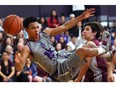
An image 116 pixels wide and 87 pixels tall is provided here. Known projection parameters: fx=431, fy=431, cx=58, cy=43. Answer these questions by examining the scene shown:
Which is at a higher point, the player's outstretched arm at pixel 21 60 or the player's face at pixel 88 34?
the player's face at pixel 88 34

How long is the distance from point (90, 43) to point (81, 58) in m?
0.30

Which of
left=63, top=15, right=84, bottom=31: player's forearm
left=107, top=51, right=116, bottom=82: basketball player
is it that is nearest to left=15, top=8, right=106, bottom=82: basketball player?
left=107, top=51, right=116, bottom=82: basketball player

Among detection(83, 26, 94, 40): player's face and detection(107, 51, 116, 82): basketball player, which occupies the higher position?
detection(83, 26, 94, 40): player's face

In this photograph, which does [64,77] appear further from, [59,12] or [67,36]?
[59,12]

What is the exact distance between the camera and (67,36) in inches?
499

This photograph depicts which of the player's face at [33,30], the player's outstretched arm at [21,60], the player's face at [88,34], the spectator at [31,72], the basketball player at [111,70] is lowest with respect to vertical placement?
the spectator at [31,72]

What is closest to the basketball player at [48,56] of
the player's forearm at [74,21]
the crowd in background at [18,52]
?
the player's forearm at [74,21]

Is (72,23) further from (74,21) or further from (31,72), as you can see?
(31,72)

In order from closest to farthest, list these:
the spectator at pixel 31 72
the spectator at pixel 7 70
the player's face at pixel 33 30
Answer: the player's face at pixel 33 30 → the spectator at pixel 7 70 → the spectator at pixel 31 72

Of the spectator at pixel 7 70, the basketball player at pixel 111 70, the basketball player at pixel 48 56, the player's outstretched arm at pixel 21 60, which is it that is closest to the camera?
the basketball player at pixel 111 70

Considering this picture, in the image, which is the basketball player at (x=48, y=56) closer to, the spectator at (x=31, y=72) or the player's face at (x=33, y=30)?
the player's face at (x=33, y=30)

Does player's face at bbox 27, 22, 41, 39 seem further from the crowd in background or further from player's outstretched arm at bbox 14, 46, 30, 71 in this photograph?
the crowd in background
